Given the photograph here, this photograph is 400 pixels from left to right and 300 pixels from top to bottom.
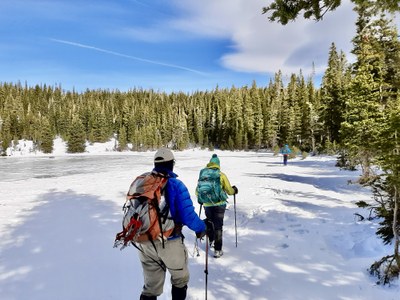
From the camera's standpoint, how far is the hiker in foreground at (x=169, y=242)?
3.37 meters

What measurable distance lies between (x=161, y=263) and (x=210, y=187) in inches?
113

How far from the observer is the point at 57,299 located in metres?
4.54

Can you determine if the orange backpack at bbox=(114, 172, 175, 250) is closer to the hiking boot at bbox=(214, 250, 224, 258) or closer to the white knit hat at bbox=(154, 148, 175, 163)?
the white knit hat at bbox=(154, 148, 175, 163)

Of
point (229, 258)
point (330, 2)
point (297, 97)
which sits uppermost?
point (297, 97)

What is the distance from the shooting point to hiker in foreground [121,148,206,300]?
337 centimetres

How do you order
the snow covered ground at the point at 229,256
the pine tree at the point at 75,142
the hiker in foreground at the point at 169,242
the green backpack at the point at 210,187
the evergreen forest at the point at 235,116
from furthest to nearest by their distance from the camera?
1. the pine tree at the point at 75,142
2. the evergreen forest at the point at 235,116
3. the green backpack at the point at 210,187
4. the snow covered ground at the point at 229,256
5. the hiker in foreground at the point at 169,242

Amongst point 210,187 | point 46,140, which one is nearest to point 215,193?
point 210,187

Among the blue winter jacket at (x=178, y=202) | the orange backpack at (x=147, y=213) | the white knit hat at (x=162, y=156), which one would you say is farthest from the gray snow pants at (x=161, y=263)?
the white knit hat at (x=162, y=156)

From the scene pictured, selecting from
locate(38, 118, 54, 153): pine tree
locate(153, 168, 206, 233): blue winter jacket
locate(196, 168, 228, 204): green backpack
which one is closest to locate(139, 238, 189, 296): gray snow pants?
locate(153, 168, 206, 233): blue winter jacket

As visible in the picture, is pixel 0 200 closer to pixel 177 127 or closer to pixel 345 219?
pixel 345 219

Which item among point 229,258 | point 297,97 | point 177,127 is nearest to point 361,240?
point 229,258

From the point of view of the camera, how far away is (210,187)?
20.5ft

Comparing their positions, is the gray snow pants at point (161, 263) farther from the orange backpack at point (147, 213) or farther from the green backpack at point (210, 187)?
the green backpack at point (210, 187)

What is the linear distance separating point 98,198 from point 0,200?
3870 millimetres
